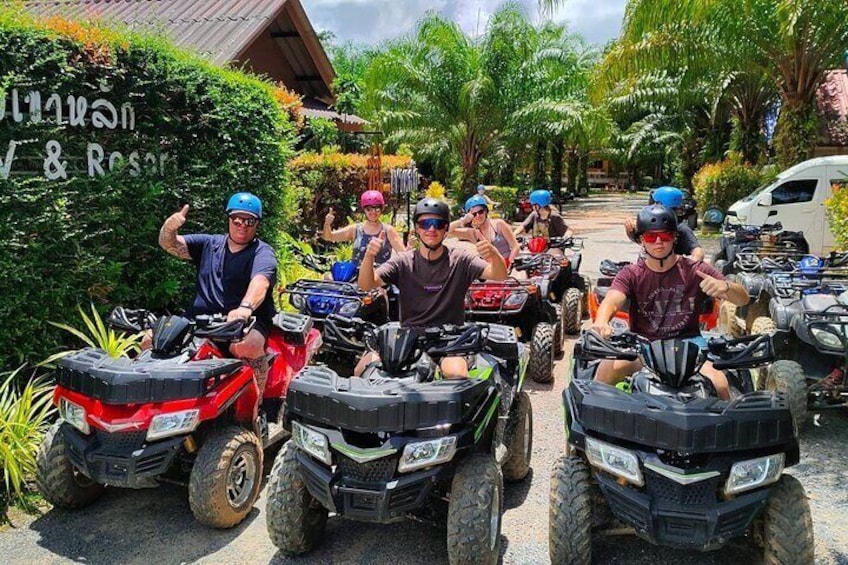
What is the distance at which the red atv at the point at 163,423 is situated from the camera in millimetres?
3809

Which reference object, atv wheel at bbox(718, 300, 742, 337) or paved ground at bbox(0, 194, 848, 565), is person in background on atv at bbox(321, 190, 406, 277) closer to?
paved ground at bbox(0, 194, 848, 565)

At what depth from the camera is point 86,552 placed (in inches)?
153

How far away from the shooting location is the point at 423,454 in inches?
132

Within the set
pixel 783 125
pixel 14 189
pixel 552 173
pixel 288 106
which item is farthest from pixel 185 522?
pixel 552 173

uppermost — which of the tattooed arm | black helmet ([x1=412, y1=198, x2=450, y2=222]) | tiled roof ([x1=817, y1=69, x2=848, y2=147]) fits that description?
tiled roof ([x1=817, y1=69, x2=848, y2=147])

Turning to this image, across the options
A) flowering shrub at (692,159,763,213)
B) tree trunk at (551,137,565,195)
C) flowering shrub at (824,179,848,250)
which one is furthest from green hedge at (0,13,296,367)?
tree trunk at (551,137,565,195)

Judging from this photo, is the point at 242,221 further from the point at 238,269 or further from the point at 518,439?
the point at 518,439

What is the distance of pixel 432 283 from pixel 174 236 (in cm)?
188

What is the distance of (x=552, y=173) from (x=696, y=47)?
61.2 feet

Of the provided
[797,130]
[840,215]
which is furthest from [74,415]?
[797,130]

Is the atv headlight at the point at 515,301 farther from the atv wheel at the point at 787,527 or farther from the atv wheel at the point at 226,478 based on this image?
the atv wheel at the point at 787,527

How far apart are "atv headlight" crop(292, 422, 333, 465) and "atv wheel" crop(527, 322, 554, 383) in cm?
360

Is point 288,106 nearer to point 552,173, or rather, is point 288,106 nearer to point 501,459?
point 501,459

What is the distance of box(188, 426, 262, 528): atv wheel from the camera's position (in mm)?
3920
